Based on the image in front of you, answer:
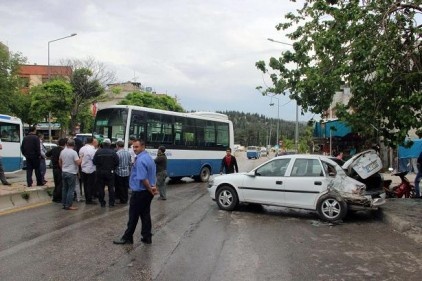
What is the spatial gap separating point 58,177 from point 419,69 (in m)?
9.45

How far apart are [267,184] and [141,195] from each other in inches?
174

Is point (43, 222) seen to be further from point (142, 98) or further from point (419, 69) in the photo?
point (142, 98)

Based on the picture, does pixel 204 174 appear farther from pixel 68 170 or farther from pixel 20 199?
pixel 68 170

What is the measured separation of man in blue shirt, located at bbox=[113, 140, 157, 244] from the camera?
7.53 meters

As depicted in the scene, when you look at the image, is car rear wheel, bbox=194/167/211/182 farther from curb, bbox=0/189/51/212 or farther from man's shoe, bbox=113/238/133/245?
man's shoe, bbox=113/238/133/245

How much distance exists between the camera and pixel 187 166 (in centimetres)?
1998

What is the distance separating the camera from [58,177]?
12.2 metres

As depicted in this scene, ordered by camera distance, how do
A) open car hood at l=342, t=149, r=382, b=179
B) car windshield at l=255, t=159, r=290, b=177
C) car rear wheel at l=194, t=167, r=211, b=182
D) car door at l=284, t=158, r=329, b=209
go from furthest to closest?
car rear wheel at l=194, t=167, r=211, b=182 → car windshield at l=255, t=159, r=290, b=177 → open car hood at l=342, t=149, r=382, b=179 → car door at l=284, t=158, r=329, b=209

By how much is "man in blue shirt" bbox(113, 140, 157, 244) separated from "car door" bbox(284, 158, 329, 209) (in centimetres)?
425

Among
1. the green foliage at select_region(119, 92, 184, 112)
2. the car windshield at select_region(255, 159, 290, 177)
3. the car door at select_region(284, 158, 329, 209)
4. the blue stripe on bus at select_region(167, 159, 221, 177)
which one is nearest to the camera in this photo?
the car door at select_region(284, 158, 329, 209)

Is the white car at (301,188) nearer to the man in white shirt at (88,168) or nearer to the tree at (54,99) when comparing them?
the man in white shirt at (88,168)

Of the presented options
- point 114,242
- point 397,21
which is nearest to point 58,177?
point 114,242

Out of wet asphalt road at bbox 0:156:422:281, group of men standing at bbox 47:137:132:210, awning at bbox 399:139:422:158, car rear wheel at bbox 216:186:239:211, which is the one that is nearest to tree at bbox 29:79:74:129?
awning at bbox 399:139:422:158

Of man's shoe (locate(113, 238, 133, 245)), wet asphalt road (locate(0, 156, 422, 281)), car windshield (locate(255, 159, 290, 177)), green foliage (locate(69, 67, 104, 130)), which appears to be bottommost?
wet asphalt road (locate(0, 156, 422, 281))
